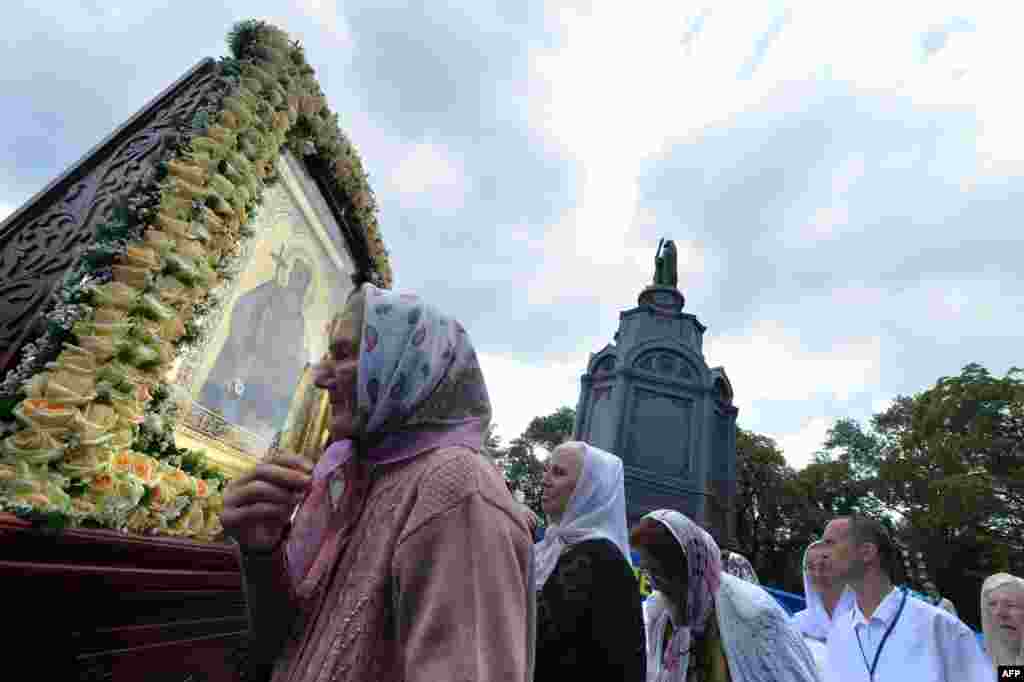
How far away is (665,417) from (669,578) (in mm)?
11019

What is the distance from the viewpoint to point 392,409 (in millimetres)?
1074

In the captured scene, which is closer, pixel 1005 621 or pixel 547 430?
pixel 1005 621

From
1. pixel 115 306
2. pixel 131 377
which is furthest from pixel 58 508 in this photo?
pixel 115 306

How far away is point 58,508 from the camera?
149 centimetres

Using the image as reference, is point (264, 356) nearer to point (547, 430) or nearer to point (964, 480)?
point (964, 480)

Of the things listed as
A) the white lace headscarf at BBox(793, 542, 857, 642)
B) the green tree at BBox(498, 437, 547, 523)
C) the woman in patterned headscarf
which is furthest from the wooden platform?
the green tree at BBox(498, 437, 547, 523)

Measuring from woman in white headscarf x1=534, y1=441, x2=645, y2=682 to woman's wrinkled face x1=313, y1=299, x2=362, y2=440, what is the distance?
4.32 feet

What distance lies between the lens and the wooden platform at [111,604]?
52.9 inches

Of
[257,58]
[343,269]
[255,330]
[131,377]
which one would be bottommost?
[131,377]

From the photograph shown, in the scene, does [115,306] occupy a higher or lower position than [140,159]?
lower

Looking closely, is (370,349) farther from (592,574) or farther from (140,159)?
(140,159)

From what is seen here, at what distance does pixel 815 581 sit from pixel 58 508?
4861mm

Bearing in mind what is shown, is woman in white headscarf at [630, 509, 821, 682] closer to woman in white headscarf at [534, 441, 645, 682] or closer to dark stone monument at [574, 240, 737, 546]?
woman in white headscarf at [534, 441, 645, 682]

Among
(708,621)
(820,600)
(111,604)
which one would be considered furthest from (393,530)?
(820,600)
